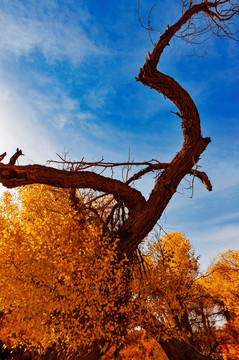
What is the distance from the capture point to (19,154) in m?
6.10

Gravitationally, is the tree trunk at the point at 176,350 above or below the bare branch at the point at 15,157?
below

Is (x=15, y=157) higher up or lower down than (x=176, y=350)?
higher up

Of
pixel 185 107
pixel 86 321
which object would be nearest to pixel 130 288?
pixel 86 321

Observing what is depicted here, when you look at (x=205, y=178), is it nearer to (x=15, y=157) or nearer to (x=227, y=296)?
(x=15, y=157)

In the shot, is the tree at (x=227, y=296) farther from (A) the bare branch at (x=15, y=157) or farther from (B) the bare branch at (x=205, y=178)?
(A) the bare branch at (x=15, y=157)

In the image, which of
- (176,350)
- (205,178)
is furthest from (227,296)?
(205,178)

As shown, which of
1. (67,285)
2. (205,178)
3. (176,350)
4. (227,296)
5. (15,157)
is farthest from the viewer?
(227,296)

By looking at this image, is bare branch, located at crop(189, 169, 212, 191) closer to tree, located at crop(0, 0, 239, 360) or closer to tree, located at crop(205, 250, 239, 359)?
tree, located at crop(0, 0, 239, 360)

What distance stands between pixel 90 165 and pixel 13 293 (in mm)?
4273

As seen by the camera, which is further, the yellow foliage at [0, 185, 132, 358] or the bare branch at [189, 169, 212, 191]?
the bare branch at [189, 169, 212, 191]

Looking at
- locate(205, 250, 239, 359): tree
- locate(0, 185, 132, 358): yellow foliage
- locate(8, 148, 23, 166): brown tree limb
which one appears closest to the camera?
locate(0, 185, 132, 358): yellow foliage

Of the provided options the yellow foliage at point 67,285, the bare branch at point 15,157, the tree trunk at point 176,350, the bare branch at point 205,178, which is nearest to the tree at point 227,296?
the tree trunk at point 176,350

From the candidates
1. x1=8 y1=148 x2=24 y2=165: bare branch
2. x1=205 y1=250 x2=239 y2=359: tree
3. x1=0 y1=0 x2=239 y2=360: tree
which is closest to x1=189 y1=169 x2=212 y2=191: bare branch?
x1=0 y1=0 x2=239 y2=360: tree

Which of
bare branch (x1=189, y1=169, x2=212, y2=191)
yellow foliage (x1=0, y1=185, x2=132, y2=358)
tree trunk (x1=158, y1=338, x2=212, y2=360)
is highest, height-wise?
bare branch (x1=189, y1=169, x2=212, y2=191)
